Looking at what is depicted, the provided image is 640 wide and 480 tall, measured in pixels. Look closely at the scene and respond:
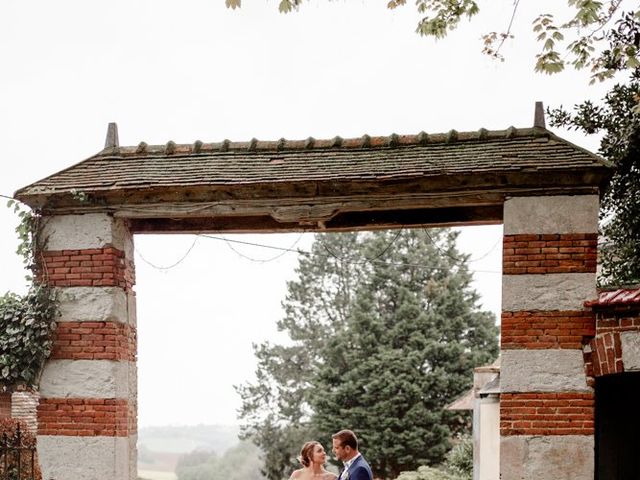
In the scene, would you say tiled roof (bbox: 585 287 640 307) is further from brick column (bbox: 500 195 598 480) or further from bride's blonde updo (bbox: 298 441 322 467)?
bride's blonde updo (bbox: 298 441 322 467)

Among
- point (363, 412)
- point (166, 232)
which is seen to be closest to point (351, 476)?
point (166, 232)

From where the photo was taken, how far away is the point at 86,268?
28.9 feet

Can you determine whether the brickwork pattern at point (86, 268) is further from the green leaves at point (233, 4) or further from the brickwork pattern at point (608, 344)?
the brickwork pattern at point (608, 344)

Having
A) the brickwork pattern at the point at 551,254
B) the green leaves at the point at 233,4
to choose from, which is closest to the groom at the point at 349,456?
the brickwork pattern at the point at 551,254

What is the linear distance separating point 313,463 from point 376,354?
18.3 m

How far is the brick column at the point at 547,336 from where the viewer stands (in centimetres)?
781

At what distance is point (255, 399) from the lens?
107 feet

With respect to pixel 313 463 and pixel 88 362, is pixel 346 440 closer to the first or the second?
pixel 313 463

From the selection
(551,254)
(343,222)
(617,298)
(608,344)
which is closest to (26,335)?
(343,222)

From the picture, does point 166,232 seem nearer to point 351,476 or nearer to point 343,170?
point 343,170

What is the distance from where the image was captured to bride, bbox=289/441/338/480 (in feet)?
29.8

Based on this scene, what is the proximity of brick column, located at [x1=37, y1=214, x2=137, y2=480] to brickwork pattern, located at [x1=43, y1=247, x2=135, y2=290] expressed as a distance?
0.04 ft

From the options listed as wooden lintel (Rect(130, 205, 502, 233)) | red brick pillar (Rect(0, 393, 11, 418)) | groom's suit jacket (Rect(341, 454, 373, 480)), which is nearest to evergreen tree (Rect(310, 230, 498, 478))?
red brick pillar (Rect(0, 393, 11, 418))

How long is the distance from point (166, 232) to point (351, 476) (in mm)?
3850
